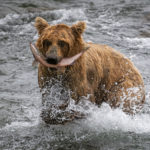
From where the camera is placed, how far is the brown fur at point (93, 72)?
5.66 m

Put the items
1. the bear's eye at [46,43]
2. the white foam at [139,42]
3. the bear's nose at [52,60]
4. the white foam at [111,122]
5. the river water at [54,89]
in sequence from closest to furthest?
the bear's nose at [52,60] < the bear's eye at [46,43] < the river water at [54,89] < the white foam at [111,122] < the white foam at [139,42]

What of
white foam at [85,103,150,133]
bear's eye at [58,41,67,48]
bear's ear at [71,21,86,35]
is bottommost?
white foam at [85,103,150,133]

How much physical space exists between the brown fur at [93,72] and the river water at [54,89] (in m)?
0.27

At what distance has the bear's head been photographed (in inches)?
213

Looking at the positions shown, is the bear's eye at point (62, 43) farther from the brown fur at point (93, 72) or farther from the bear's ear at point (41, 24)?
the bear's ear at point (41, 24)

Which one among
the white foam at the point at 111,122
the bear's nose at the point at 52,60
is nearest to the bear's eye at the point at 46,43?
the bear's nose at the point at 52,60

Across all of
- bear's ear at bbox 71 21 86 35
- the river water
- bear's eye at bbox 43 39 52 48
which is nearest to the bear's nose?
bear's eye at bbox 43 39 52 48

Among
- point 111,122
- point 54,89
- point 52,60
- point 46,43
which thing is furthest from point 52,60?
point 111,122

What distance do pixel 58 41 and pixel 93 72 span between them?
126cm

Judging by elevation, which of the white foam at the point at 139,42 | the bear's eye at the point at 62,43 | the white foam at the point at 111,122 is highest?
the bear's eye at the point at 62,43

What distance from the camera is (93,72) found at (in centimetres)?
656

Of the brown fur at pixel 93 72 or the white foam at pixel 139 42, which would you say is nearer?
the brown fur at pixel 93 72

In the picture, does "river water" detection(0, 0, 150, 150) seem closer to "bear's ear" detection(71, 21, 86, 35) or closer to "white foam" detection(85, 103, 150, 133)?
"white foam" detection(85, 103, 150, 133)

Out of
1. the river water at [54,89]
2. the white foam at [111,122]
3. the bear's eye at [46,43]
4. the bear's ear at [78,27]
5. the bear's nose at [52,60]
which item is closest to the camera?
the bear's nose at [52,60]
